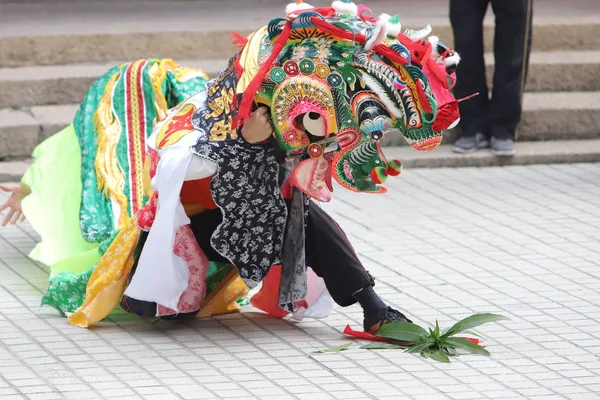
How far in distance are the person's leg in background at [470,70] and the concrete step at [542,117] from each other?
18 cm

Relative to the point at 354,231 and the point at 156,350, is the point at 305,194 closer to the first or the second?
the point at 156,350

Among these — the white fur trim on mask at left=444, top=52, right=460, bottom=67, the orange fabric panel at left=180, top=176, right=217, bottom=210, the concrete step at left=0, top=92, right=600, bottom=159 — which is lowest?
the concrete step at left=0, top=92, right=600, bottom=159

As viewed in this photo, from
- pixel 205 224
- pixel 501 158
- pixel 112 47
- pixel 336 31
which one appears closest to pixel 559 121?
pixel 501 158

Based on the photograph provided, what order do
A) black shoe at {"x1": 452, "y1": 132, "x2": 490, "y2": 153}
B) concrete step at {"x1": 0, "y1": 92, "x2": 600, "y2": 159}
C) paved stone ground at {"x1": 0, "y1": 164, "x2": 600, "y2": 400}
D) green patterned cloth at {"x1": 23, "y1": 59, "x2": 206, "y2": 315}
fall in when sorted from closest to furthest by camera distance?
paved stone ground at {"x1": 0, "y1": 164, "x2": 600, "y2": 400}
green patterned cloth at {"x1": 23, "y1": 59, "x2": 206, "y2": 315}
concrete step at {"x1": 0, "y1": 92, "x2": 600, "y2": 159}
black shoe at {"x1": 452, "y1": 132, "x2": 490, "y2": 153}

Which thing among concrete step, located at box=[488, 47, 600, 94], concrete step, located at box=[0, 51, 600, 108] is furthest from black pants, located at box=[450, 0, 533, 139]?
concrete step, located at box=[488, 47, 600, 94]

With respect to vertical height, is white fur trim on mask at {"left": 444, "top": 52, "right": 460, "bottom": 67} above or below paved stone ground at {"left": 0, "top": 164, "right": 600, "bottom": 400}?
above

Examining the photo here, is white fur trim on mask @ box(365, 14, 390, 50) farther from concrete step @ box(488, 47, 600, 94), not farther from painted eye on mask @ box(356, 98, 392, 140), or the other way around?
concrete step @ box(488, 47, 600, 94)

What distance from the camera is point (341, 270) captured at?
16.5 feet

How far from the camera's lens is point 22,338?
197 inches

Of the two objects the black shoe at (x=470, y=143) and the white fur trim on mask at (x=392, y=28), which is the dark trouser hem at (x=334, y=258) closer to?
the white fur trim on mask at (x=392, y=28)

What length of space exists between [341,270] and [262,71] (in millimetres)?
840

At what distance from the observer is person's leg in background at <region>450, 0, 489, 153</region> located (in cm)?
792

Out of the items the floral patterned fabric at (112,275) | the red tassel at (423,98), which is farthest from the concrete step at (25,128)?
the red tassel at (423,98)

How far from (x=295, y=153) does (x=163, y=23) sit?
173 inches
